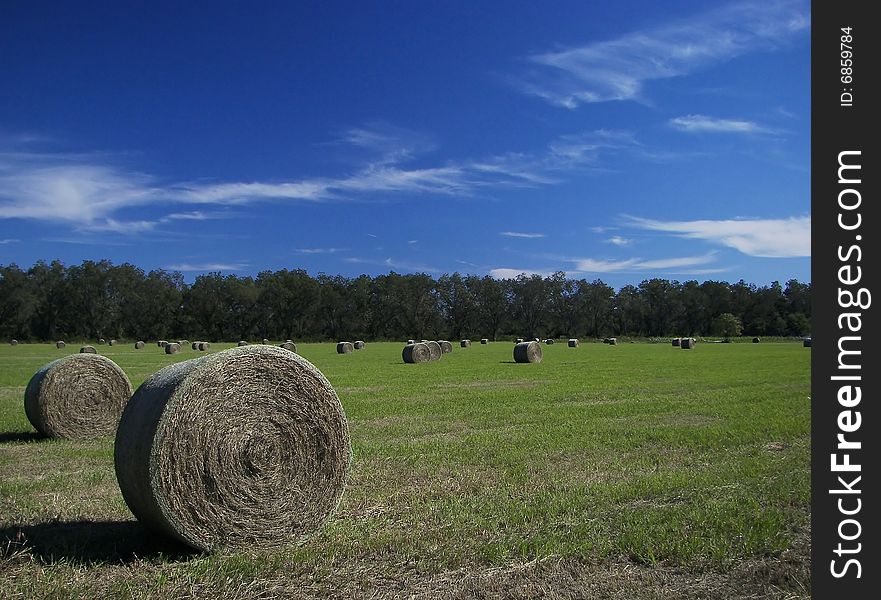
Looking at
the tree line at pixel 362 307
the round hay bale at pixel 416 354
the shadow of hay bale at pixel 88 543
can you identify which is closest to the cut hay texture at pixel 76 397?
the shadow of hay bale at pixel 88 543

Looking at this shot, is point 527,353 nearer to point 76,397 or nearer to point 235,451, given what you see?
point 76,397

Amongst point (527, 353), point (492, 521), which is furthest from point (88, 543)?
point (527, 353)

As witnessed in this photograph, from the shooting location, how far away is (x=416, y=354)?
130 ft

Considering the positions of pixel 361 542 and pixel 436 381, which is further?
pixel 436 381

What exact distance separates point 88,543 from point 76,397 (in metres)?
7.20

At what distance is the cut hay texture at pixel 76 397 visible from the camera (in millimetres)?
12508

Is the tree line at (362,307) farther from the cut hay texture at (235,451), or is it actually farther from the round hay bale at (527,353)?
the cut hay texture at (235,451)

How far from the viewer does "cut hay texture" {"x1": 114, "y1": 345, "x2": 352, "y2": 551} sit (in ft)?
20.7

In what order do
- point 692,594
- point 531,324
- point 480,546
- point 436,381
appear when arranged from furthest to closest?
point 531,324 < point 436,381 < point 480,546 < point 692,594

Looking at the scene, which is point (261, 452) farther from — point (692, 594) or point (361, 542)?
point (692, 594)
